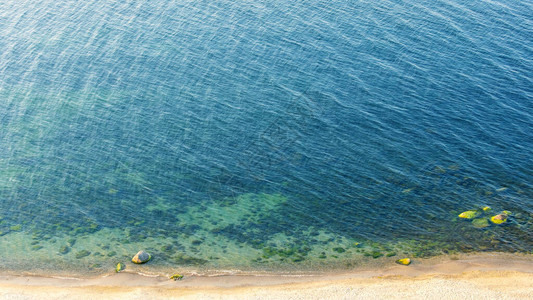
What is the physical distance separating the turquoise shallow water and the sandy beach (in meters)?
1.96

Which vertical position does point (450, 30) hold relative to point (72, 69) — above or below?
above

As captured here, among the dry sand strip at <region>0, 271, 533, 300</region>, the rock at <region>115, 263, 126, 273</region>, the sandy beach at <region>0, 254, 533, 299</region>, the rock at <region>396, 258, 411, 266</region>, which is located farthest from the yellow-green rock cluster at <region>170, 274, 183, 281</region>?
the rock at <region>396, 258, 411, 266</region>

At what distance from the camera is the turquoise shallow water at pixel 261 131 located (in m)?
48.4

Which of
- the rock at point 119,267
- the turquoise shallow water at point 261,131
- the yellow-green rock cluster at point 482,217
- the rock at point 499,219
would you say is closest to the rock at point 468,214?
the yellow-green rock cluster at point 482,217

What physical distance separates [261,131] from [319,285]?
80.1ft

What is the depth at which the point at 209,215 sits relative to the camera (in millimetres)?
50875

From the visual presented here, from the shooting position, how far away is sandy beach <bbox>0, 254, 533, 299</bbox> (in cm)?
4109

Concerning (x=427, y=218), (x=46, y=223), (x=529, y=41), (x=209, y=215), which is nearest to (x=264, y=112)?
(x=209, y=215)

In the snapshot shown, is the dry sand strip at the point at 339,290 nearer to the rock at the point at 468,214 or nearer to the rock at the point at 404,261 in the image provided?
the rock at the point at 404,261

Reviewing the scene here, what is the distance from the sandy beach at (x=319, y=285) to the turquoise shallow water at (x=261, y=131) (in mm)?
1959

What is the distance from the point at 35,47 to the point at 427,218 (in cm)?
6326

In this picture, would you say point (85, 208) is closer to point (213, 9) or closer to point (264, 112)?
point (264, 112)

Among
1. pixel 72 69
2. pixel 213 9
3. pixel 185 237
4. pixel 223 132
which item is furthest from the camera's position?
pixel 213 9

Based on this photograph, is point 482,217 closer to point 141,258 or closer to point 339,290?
point 339,290
